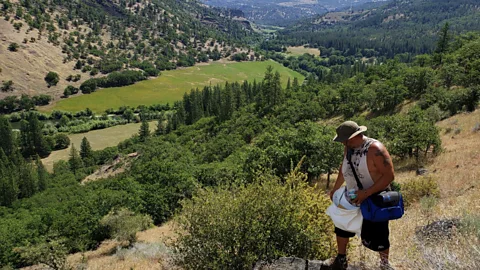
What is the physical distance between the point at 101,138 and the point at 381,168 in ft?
351

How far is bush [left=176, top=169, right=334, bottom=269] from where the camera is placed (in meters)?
8.55

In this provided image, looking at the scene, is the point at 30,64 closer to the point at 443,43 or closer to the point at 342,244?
the point at 443,43

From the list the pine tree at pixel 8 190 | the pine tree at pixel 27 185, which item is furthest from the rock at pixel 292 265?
the pine tree at pixel 27 185

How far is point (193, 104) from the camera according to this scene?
103625 millimetres

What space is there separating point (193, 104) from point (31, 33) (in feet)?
400

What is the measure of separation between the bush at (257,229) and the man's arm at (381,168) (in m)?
3.01

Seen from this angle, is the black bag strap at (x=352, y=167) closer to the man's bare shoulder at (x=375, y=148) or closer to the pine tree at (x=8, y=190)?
the man's bare shoulder at (x=375, y=148)

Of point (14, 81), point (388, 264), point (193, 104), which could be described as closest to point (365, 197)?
point (388, 264)

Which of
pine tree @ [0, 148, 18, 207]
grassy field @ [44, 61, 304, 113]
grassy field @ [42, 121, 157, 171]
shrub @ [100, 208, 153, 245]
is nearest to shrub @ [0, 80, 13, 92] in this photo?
grassy field @ [44, 61, 304, 113]

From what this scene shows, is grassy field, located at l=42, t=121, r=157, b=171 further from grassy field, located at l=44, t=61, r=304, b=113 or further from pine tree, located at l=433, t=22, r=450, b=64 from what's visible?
pine tree, located at l=433, t=22, r=450, b=64

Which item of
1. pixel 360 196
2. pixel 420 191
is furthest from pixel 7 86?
pixel 360 196

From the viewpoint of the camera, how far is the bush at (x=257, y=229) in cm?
855

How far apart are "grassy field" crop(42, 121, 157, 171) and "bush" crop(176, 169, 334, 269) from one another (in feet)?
298

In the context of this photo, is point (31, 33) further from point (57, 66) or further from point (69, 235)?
point (69, 235)
